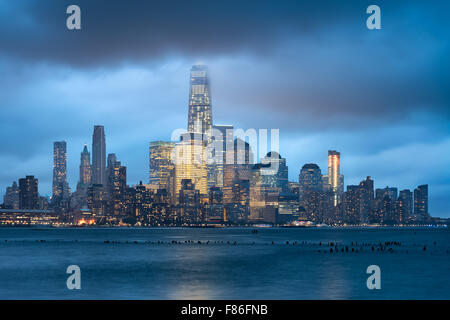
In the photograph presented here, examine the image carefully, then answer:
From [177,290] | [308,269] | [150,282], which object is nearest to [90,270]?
[150,282]

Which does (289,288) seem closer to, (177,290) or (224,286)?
(224,286)

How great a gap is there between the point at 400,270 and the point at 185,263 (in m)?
40.0

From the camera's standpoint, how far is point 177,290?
72812 millimetres

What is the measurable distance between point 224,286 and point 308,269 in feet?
87.2

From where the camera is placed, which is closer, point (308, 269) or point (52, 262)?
point (308, 269)

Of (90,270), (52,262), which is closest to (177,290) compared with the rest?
(90,270)
